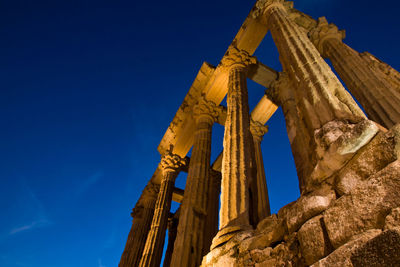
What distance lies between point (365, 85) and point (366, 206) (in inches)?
321

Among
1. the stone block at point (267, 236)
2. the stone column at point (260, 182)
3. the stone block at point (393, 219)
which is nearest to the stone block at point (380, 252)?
the stone block at point (393, 219)

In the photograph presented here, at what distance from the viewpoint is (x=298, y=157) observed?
1129cm

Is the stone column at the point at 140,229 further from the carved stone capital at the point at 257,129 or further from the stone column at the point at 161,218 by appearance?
the carved stone capital at the point at 257,129

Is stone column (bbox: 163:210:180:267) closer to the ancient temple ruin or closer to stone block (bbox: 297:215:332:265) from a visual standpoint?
the ancient temple ruin

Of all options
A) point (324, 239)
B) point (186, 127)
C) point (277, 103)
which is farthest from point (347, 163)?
point (186, 127)

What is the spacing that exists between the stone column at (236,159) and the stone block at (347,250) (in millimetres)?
3717

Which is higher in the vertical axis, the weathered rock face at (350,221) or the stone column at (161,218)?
the stone column at (161,218)

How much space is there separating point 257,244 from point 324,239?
1784 millimetres

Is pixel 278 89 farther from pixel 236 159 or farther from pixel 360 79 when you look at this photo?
pixel 236 159

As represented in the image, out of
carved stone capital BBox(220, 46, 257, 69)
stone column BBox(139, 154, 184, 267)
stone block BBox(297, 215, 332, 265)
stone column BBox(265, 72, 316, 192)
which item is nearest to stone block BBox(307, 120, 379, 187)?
stone block BBox(297, 215, 332, 265)

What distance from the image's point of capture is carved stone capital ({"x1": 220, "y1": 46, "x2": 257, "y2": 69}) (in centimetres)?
1277

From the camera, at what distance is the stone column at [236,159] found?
21.5 feet

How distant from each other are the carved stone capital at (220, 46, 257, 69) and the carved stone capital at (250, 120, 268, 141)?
17.7ft

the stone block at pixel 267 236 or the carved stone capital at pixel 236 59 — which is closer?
the stone block at pixel 267 236
